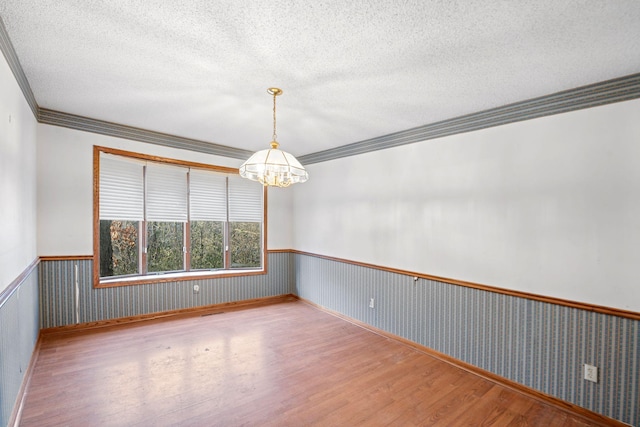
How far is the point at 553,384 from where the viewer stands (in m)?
2.46

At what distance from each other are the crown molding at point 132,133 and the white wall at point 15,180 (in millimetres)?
415

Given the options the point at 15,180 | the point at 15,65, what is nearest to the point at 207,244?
the point at 15,180

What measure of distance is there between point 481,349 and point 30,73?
4.83m

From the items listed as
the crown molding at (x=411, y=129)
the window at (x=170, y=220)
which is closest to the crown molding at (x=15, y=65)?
the crown molding at (x=411, y=129)

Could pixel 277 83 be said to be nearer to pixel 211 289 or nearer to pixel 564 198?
pixel 564 198

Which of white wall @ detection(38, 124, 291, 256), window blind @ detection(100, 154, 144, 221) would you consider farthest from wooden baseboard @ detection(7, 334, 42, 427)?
window blind @ detection(100, 154, 144, 221)

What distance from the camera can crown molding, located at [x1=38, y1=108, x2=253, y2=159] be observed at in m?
3.46

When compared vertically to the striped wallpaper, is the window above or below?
above

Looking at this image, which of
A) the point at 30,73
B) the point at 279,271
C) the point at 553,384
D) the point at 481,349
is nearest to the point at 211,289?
the point at 279,271

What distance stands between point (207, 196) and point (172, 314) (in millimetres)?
1894

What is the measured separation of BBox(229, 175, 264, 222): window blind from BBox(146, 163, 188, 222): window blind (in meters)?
0.77

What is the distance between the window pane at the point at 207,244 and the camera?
4.73m

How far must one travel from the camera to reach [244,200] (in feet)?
17.1

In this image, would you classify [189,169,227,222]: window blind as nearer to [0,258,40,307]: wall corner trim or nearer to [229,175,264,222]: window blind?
[229,175,264,222]: window blind
